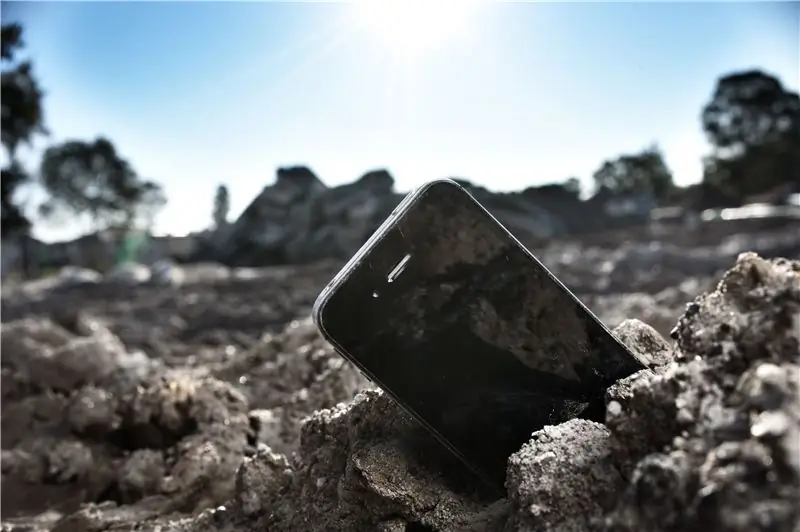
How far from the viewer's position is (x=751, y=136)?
22000 mm

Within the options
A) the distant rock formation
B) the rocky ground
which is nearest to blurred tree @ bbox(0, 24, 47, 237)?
the distant rock formation

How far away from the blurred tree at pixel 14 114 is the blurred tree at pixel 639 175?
9.92 m

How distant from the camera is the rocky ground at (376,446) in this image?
0.75 meters

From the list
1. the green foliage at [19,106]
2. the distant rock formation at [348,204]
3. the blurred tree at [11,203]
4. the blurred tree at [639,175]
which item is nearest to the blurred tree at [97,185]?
the blurred tree at [11,203]

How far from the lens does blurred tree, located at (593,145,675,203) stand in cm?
1180

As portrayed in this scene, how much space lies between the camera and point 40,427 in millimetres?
2869

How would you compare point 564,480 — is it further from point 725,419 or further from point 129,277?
point 129,277

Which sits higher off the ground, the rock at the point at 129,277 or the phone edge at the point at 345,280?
the rock at the point at 129,277

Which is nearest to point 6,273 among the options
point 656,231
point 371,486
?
point 656,231

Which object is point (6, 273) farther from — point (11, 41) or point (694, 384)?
point (694, 384)

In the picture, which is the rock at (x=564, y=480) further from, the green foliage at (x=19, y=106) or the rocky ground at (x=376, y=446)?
the green foliage at (x=19, y=106)

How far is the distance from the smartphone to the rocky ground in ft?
0.35

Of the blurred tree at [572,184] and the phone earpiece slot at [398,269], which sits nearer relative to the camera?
the phone earpiece slot at [398,269]

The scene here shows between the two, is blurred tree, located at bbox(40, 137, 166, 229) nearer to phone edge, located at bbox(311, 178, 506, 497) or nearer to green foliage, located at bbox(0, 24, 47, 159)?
green foliage, located at bbox(0, 24, 47, 159)
